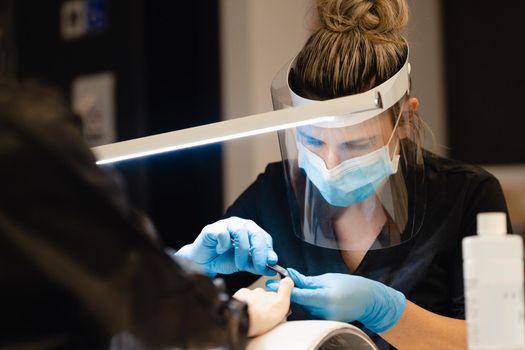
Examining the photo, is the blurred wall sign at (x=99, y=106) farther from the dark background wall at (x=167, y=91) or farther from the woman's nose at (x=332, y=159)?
the woman's nose at (x=332, y=159)

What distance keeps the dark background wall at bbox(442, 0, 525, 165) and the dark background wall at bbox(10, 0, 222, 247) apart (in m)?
1.14

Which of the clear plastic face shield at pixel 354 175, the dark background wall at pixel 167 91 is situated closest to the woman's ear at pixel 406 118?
the clear plastic face shield at pixel 354 175

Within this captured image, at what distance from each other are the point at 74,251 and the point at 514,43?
2.96m

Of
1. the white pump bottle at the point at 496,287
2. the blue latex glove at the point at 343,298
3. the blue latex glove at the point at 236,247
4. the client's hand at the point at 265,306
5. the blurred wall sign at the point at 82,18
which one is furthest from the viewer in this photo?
the blurred wall sign at the point at 82,18

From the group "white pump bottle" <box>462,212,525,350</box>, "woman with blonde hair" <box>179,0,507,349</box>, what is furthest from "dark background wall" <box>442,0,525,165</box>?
"white pump bottle" <box>462,212,525,350</box>

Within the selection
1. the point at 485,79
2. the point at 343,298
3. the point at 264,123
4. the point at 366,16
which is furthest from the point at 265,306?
the point at 485,79

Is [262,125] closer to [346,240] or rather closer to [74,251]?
[346,240]

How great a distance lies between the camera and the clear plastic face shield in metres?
1.24

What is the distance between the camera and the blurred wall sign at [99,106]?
3036mm

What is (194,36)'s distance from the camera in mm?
3072

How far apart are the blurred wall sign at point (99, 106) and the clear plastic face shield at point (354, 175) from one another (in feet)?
5.86

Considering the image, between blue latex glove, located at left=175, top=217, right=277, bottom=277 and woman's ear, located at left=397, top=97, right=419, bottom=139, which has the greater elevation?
woman's ear, located at left=397, top=97, right=419, bottom=139

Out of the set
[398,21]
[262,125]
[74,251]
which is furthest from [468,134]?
[74,251]

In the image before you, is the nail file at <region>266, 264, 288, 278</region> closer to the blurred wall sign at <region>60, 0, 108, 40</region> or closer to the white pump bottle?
the white pump bottle
